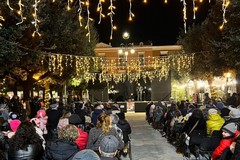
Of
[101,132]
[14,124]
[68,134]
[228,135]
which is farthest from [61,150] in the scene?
[228,135]

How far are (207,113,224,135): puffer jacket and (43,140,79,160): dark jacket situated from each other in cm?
491

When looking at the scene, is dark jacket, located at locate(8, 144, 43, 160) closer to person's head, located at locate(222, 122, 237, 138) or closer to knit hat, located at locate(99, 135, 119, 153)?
knit hat, located at locate(99, 135, 119, 153)

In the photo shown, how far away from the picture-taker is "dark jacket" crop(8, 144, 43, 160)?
5.43 metres

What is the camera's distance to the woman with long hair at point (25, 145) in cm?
544

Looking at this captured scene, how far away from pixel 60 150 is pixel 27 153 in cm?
71

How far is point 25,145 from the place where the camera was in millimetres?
5496

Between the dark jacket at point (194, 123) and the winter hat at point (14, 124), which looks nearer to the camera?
the winter hat at point (14, 124)

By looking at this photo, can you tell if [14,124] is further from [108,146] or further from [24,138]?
[108,146]

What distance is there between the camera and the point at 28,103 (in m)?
20.0

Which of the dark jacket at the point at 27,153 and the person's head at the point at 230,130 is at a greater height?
the person's head at the point at 230,130

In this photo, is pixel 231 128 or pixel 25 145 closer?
pixel 25 145

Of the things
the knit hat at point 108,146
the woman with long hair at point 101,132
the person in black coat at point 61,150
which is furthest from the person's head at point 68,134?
the woman with long hair at point 101,132

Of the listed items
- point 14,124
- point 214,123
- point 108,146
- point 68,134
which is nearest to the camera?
point 108,146

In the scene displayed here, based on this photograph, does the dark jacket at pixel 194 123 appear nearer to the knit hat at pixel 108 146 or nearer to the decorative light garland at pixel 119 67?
the knit hat at pixel 108 146
